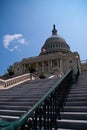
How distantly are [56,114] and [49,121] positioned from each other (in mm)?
696

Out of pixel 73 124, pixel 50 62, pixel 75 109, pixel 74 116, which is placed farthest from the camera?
pixel 50 62

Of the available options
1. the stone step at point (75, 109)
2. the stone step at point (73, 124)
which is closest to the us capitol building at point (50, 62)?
the stone step at point (75, 109)

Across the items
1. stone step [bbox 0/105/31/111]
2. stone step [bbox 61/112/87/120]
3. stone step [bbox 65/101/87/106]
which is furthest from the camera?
stone step [bbox 0/105/31/111]

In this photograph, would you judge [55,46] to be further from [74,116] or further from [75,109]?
[74,116]

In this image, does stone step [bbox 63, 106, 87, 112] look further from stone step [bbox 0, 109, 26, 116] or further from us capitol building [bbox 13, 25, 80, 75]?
us capitol building [bbox 13, 25, 80, 75]

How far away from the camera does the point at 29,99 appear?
898 centimetres

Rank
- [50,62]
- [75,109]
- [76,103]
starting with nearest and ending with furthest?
[75,109] → [76,103] → [50,62]

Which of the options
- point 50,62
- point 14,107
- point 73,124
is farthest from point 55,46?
point 73,124

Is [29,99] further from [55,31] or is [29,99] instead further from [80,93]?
[55,31]

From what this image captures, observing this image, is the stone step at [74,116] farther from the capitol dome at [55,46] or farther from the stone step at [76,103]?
the capitol dome at [55,46]

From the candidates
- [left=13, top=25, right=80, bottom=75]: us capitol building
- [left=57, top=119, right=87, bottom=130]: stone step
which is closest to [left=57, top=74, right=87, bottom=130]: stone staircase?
[left=57, top=119, right=87, bottom=130]: stone step

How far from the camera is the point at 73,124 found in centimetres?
554

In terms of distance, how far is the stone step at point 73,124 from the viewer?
542cm

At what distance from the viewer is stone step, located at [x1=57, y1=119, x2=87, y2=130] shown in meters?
5.42
